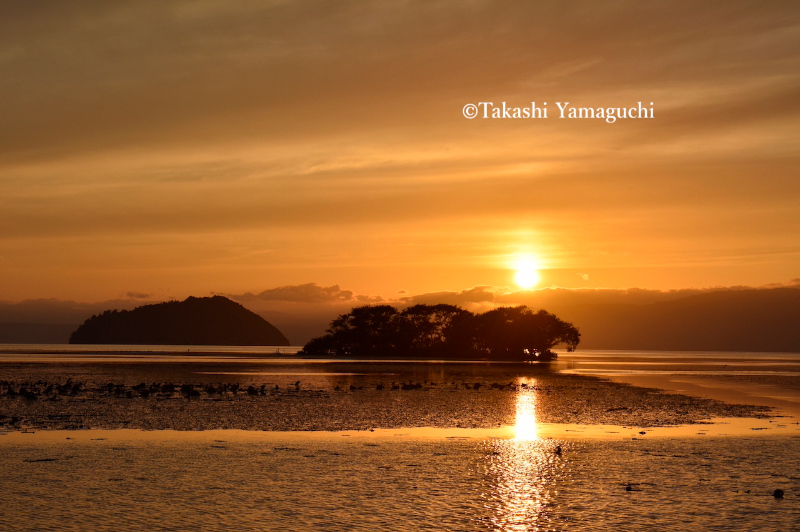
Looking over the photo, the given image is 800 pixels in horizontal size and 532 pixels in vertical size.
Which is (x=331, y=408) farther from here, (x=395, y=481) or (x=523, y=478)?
(x=523, y=478)

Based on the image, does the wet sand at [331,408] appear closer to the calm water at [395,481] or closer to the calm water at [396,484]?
the calm water at [395,481]

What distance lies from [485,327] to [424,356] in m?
→ 16.0

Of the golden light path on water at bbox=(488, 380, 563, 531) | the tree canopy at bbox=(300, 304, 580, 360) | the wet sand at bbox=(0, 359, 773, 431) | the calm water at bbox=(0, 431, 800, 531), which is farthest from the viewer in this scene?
the tree canopy at bbox=(300, 304, 580, 360)

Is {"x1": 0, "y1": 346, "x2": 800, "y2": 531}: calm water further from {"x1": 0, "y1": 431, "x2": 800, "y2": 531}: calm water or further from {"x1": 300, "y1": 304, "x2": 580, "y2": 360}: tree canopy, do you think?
{"x1": 300, "y1": 304, "x2": 580, "y2": 360}: tree canopy

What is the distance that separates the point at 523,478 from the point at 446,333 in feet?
531

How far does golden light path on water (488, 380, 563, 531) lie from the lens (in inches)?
646

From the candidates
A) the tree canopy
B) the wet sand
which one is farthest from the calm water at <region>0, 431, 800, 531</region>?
the tree canopy

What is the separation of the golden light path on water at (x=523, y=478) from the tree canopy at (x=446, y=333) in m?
143

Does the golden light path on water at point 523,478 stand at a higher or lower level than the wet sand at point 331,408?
higher

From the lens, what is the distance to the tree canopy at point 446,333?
17200 centimetres

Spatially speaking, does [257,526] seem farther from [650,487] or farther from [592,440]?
[592,440]

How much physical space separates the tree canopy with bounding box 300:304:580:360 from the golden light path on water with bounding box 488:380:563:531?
143m

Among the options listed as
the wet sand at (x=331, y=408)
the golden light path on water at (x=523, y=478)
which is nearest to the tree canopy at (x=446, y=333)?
the wet sand at (x=331, y=408)

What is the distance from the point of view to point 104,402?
139 feet
